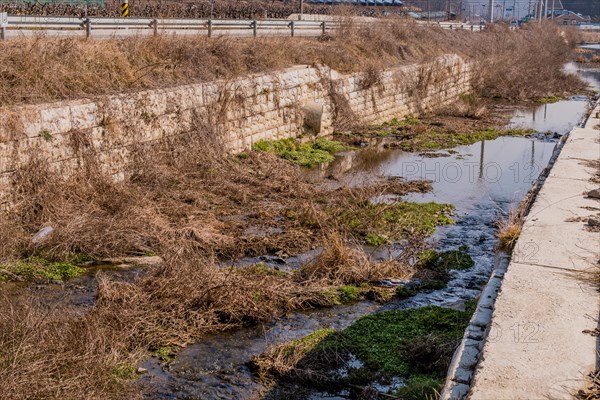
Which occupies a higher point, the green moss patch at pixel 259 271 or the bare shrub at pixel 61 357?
the bare shrub at pixel 61 357

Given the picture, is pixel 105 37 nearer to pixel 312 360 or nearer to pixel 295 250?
pixel 295 250

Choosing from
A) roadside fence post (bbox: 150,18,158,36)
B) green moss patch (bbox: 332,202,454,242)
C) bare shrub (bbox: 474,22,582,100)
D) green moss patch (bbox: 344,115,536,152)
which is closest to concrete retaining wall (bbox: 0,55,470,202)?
green moss patch (bbox: 344,115,536,152)

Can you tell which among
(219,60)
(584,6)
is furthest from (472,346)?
(584,6)

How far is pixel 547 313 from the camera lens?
6.16m

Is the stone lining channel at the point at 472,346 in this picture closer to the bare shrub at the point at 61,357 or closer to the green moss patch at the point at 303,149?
the bare shrub at the point at 61,357

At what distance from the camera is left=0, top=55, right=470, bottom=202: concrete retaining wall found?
1120 centimetres

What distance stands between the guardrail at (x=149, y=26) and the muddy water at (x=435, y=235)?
5490 mm

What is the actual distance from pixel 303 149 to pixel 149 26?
15.7 feet

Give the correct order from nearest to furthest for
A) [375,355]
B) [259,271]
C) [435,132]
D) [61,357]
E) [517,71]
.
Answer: [61,357], [375,355], [259,271], [435,132], [517,71]

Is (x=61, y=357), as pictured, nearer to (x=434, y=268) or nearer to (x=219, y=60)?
(x=434, y=268)

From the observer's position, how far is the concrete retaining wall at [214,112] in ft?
36.7

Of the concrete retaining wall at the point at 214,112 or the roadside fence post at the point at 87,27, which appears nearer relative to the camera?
the concrete retaining wall at the point at 214,112

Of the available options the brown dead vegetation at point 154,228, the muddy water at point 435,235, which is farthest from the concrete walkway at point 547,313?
the brown dead vegetation at point 154,228

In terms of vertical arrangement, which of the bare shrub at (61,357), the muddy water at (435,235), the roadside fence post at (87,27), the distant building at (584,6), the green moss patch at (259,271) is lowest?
the muddy water at (435,235)
